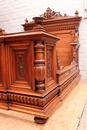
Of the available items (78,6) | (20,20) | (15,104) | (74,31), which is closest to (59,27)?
(74,31)

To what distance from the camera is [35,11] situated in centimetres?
307

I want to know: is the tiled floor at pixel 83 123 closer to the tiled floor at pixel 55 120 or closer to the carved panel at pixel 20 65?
the tiled floor at pixel 55 120

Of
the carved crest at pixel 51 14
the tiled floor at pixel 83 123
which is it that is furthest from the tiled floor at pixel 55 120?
the carved crest at pixel 51 14

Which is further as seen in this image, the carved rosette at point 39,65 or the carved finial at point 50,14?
the carved finial at point 50,14

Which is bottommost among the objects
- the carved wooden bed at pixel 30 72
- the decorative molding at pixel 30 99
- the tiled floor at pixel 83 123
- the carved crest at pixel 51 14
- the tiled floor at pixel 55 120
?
the tiled floor at pixel 83 123

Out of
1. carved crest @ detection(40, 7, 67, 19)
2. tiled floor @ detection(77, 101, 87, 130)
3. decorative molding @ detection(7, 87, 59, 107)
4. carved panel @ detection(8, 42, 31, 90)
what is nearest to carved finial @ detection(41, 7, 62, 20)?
carved crest @ detection(40, 7, 67, 19)

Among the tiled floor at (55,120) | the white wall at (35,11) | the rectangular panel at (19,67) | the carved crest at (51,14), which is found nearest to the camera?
the tiled floor at (55,120)

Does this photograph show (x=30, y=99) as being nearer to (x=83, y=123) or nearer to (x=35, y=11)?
(x=83, y=123)

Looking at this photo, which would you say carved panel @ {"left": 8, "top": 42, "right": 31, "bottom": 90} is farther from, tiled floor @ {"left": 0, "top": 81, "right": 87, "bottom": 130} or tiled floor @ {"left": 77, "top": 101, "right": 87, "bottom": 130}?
tiled floor @ {"left": 77, "top": 101, "right": 87, "bottom": 130}

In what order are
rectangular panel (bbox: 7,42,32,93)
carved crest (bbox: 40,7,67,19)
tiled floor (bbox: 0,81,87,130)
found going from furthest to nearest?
carved crest (bbox: 40,7,67,19) → rectangular panel (bbox: 7,42,32,93) → tiled floor (bbox: 0,81,87,130)

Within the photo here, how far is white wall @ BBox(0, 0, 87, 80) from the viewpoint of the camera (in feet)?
8.58

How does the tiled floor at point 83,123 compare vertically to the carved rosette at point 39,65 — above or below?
below

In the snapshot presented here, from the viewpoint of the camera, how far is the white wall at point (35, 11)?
8.58 ft

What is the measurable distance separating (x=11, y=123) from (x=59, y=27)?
215 centimetres
